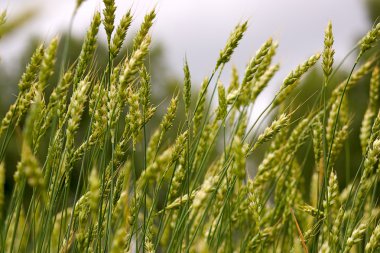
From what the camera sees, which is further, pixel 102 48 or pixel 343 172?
pixel 102 48

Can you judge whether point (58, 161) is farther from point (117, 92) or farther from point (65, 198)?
point (117, 92)

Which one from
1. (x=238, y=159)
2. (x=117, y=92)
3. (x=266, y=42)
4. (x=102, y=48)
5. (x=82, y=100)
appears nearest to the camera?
(x=238, y=159)

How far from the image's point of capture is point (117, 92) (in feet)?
6.90

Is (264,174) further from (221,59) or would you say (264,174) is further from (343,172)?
(343,172)

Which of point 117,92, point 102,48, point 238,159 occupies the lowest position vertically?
point 238,159

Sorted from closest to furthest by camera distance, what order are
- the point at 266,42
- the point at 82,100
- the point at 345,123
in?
the point at 82,100 < the point at 266,42 < the point at 345,123

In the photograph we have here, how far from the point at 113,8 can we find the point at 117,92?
1.09ft

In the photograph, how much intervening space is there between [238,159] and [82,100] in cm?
57

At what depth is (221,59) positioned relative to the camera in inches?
100

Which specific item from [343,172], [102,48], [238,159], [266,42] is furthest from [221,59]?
[102,48]

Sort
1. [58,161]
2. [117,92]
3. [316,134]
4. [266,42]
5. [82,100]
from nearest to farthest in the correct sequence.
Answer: [82,100] → [117,92] → [58,161] → [266,42] → [316,134]

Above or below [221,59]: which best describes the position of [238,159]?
below

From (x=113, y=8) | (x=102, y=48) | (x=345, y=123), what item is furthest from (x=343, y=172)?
(x=113, y=8)

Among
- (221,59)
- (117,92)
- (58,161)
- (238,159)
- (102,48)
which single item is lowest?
(238,159)
